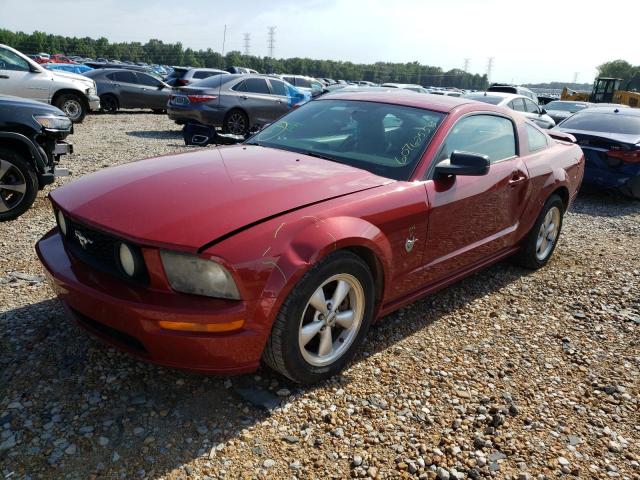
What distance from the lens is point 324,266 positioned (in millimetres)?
2434

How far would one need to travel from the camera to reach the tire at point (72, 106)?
463 inches

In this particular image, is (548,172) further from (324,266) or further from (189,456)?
(189,456)

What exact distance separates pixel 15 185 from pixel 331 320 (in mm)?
3824

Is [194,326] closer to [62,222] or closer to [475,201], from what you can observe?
[62,222]

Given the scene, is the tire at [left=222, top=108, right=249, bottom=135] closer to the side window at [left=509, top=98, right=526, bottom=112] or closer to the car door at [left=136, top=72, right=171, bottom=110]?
the car door at [left=136, top=72, right=171, bottom=110]

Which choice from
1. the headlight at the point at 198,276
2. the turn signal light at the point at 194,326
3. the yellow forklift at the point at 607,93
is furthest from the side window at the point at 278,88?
the yellow forklift at the point at 607,93

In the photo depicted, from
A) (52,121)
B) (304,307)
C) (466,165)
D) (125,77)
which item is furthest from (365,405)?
(125,77)

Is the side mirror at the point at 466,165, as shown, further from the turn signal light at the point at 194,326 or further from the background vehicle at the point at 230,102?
the background vehicle at the point at 230,102

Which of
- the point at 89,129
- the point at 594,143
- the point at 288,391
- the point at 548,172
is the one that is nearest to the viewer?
the point at 288,391

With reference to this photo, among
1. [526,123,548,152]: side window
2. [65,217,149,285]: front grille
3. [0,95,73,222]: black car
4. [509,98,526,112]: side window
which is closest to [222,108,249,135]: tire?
[509,98,526,112]: side window

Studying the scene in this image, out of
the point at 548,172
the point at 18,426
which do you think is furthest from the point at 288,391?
the point at 548,172

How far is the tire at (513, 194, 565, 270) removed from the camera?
4.44 meters

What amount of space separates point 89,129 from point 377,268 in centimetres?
1123

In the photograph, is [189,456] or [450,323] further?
[450,323]
